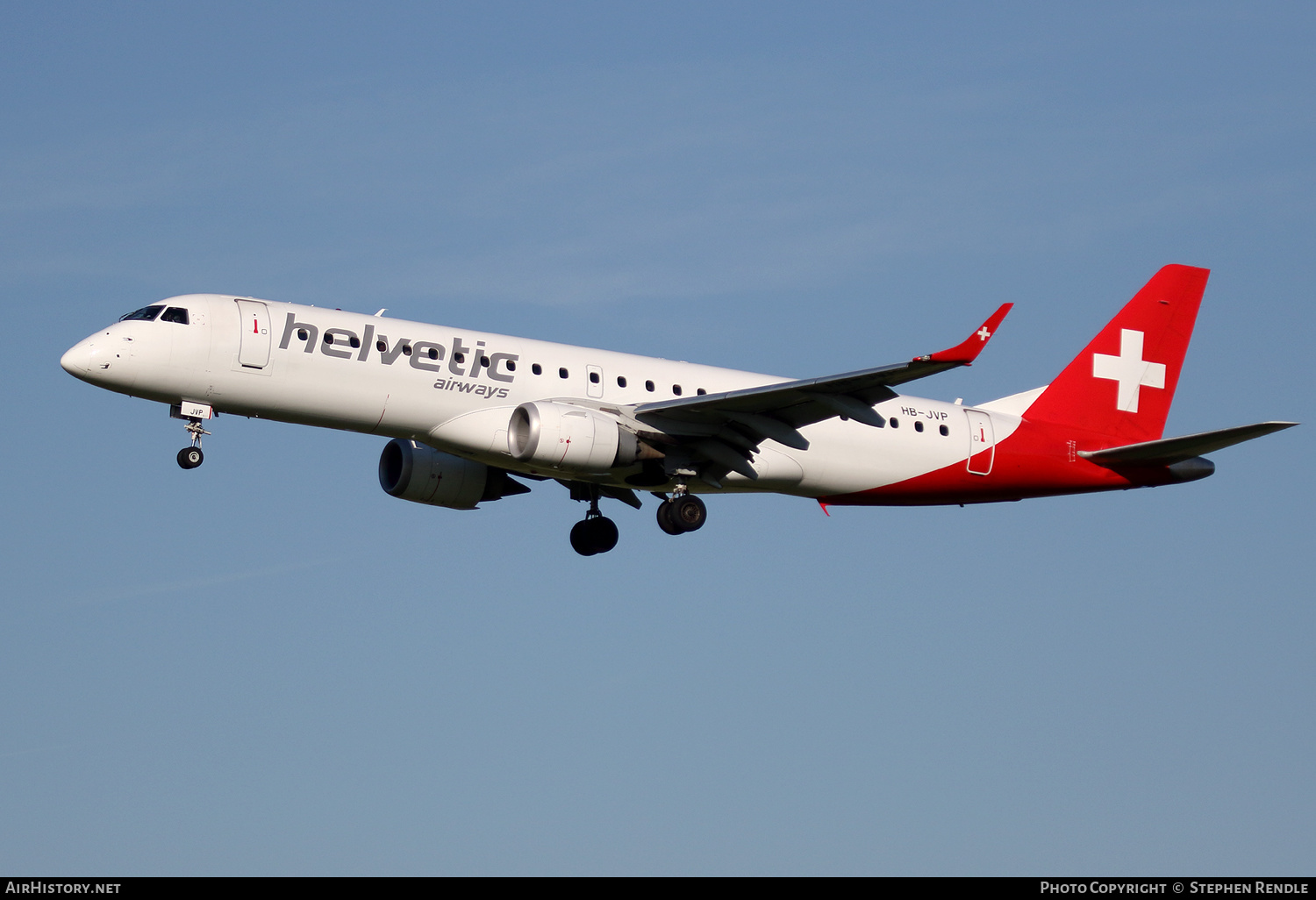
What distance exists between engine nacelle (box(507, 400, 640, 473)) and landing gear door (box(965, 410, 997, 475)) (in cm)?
937

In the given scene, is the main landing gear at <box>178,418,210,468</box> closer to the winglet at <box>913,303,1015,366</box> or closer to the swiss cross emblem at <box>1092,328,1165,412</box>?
the winglet at <box>913,303,1015,366</box>

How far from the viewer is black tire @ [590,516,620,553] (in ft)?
132

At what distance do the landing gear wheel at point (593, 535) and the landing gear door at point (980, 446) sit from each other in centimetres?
886

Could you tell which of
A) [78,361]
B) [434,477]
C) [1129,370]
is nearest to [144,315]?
[78,361]

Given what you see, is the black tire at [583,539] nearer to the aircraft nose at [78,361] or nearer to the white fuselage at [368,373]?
the white fuselage at [368,373]

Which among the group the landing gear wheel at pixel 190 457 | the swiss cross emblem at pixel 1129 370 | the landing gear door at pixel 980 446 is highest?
the swiss cross emblem at pixel 1129 370

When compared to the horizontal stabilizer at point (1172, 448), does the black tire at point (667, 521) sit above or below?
below

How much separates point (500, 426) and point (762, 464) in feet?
20.4

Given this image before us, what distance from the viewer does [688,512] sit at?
3662 centimetres

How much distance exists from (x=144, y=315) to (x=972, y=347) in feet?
55.3

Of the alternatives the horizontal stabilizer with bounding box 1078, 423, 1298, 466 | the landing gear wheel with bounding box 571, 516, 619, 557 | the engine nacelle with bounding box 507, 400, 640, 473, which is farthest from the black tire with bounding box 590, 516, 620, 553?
the horizontal stabilizer with bounding box 1078, 423, 1298, 466

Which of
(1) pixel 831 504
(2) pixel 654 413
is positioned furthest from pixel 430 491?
(1) pixel 831 504

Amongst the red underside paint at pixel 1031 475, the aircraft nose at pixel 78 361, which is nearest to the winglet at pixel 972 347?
the red underside paint at pixel 1031 475

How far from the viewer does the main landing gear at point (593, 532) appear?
40.4 meters
